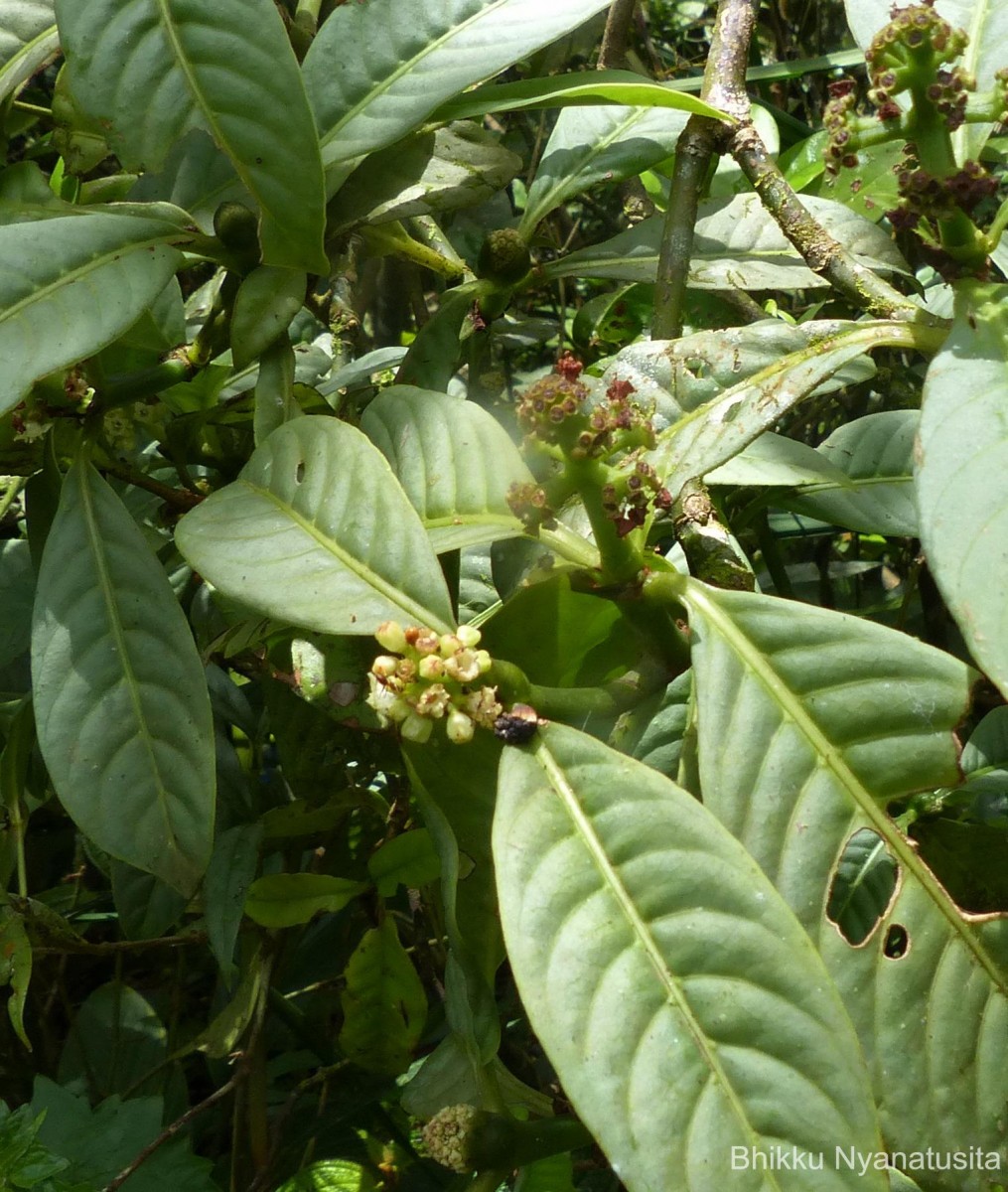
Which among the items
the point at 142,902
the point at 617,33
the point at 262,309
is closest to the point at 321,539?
the point at 262,309

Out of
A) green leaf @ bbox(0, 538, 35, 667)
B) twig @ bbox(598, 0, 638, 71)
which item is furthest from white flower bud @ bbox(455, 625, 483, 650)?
twig @ bbox(598, 0, 638, 71)

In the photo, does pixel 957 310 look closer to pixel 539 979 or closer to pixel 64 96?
pixel 539 979

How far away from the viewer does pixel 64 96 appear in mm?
1173

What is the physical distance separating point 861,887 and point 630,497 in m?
0.34

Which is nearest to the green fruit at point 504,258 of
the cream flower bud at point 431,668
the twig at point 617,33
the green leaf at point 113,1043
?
the twig at point 617,33

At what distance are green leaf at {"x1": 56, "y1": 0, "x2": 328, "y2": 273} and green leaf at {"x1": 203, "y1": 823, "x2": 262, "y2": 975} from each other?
593 mm

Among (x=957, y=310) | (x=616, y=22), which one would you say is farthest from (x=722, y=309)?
(x=957, y=310)

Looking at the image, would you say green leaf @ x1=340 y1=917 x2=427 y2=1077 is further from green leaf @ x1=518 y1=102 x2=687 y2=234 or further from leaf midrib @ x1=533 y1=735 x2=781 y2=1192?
green leaf @ x1=518 y1=102 x2=687 y2=234

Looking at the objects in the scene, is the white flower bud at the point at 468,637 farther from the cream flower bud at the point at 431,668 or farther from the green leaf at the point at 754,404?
the green leaf at the point at 754,404

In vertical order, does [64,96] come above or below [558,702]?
above

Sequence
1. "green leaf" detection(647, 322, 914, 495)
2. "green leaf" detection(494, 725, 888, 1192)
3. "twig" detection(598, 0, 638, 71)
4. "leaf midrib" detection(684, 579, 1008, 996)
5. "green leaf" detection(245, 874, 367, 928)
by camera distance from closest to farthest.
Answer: "green leaf" detection(494, 725, 888, 1192) < "leaf midrib" detection(684, 579, 1008, 996) < "green leaf" detection(647, 322, 914, 495) < "green leaf" detection(245, 874, 367, 928) < "twig" detection(598, 0, 638, 71)

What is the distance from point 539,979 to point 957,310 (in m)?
0.54

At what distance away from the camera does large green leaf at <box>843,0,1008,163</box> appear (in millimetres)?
927

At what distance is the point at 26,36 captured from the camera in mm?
1151
